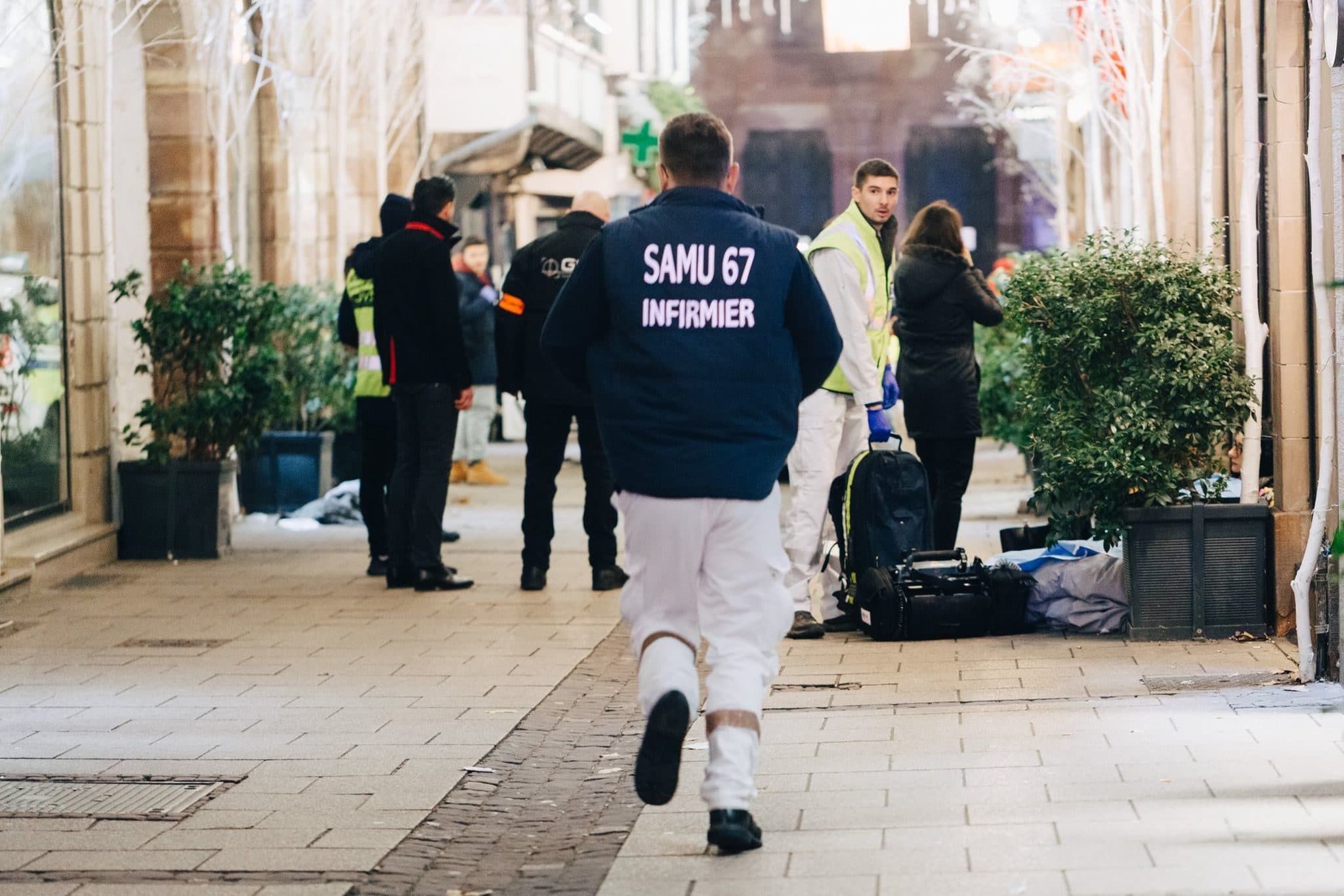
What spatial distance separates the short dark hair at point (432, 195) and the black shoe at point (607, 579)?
1.93 meters

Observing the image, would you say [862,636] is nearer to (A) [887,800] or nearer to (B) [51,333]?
Answer: (A) [887,800]

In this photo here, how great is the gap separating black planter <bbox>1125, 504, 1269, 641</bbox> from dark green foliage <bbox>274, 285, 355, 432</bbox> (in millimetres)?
7233

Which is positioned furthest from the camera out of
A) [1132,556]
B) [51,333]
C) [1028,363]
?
[51,333]

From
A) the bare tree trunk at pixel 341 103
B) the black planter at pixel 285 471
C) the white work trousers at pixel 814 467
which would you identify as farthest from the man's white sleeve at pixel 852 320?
the bare tree trunk at pixel 341 103

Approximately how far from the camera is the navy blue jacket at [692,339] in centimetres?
526

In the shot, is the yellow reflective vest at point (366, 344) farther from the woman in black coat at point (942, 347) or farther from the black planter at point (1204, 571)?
the black planter at point (1204, 571)

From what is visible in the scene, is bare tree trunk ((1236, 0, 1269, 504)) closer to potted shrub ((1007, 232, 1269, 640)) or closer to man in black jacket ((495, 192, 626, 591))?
potted shrub ((1007, 232, 1269, 640))

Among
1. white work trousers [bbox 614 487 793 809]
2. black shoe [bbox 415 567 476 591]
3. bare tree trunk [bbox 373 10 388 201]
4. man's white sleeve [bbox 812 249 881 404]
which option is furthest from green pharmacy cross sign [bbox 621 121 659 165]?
white work trousers [bbox 614 487 793 809]

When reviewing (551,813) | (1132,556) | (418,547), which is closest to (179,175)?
(418,547)

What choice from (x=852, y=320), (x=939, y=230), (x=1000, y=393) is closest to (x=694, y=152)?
(x=852, y=320)

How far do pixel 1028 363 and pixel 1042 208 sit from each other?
41.7 metres

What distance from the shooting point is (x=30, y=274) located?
1141cm

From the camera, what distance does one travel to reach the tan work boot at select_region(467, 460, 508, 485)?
55.1ft

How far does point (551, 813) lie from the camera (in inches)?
234
